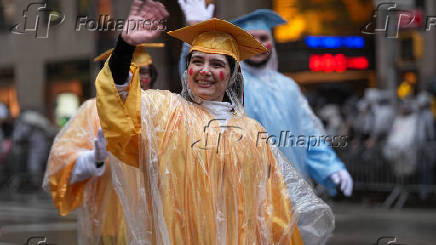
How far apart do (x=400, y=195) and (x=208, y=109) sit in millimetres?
9526

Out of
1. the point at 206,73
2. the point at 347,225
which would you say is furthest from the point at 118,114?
the point at 347,225

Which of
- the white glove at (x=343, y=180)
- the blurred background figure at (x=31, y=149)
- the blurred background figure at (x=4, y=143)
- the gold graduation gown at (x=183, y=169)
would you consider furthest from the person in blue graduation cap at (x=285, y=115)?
the blurred background figure at (x=4, y=143)

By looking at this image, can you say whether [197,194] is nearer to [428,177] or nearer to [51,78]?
[428,177]

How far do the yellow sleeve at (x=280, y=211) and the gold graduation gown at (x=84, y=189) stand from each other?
1.40 meters

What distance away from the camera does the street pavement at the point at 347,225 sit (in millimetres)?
9156

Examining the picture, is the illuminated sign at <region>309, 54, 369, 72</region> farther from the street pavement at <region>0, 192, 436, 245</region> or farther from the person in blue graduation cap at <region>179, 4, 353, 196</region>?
the person in blue graduation cap at <region>179, 4, 353, 196</region>

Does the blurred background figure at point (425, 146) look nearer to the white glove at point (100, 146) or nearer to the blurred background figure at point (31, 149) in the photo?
the blurred background figure at point (31, 149)

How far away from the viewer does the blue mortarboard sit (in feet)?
18.7

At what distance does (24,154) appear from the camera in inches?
653

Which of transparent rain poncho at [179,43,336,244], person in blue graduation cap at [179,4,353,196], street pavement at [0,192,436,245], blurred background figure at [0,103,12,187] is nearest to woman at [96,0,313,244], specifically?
transparent rain poncho at [179,43,336,244]

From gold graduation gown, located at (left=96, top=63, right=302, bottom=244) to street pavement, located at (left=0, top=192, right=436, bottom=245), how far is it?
14.6 feet

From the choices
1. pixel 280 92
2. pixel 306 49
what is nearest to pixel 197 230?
pixel 280 92

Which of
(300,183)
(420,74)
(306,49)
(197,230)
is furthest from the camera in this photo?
(306,49)

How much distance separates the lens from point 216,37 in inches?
153
